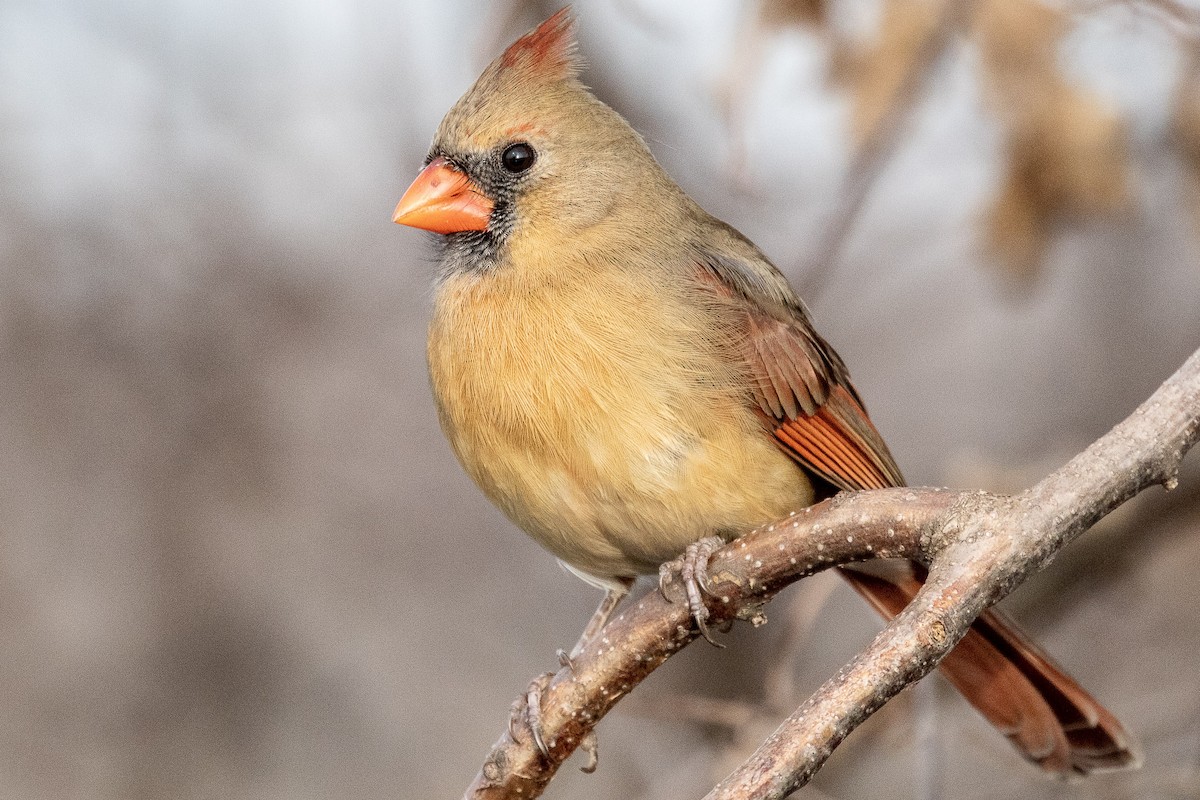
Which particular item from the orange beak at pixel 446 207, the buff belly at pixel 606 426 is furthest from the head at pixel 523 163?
the buff belly at pixel 606 426

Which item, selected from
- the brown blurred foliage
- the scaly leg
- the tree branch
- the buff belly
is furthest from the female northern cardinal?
the brown blurred foliage

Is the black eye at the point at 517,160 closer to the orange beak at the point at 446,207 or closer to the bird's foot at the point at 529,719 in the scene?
the orange beak at the point at 446,207

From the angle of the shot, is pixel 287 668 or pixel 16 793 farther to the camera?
pixel 287 668

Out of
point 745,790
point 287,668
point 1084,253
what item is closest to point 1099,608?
point 1084,253

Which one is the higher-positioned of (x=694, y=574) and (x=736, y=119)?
(x=736, y=119)

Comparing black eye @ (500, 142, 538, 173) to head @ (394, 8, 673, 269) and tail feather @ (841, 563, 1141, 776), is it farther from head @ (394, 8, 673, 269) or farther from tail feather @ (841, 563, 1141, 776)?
tail feather @ (841, 563, 1141, 776)

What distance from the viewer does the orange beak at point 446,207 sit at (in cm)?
277

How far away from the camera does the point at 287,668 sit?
546cm

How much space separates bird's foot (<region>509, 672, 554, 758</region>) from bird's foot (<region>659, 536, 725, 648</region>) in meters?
0.30

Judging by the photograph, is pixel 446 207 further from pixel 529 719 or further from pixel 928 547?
pixel 928 547

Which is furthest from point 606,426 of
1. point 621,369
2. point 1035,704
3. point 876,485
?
point 1035,704

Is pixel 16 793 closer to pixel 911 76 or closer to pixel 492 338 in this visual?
pixel 492 338

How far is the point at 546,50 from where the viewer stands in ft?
9.17

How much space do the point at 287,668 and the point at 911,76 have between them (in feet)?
11.3
